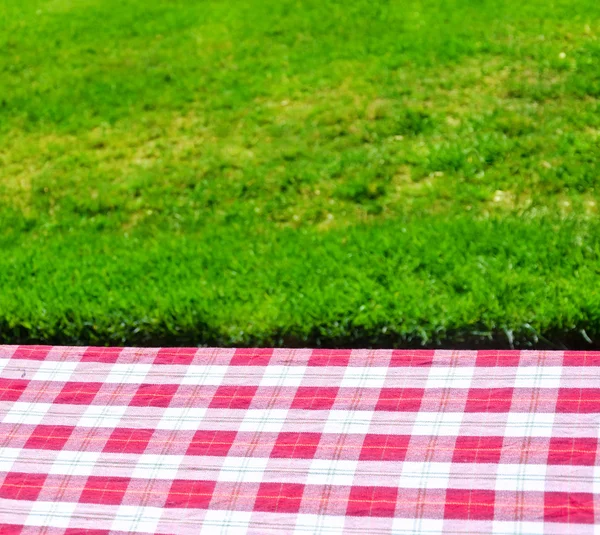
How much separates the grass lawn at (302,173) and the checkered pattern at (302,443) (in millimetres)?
1492

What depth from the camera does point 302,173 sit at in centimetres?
657

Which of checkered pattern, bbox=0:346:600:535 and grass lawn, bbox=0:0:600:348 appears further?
grass lawn, bbox=0:0:600:348

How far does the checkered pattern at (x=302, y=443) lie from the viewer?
2510 millimetres

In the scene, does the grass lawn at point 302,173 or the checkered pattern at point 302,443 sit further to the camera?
the grass lawn at point 302,173

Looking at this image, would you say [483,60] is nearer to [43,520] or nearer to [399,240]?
[399,240]

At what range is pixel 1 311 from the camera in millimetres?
5168

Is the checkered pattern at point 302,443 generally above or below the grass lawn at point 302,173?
above

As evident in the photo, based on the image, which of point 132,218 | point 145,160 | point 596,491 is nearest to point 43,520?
point 596,491

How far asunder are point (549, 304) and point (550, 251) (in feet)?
1.90

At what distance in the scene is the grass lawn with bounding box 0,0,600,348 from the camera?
4.84 meters

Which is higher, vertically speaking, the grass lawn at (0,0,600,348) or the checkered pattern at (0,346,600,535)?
the checkered pattern at (0,346,600,535)

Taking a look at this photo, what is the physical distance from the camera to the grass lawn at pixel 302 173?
4.84m

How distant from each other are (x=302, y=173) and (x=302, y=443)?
3.91 m

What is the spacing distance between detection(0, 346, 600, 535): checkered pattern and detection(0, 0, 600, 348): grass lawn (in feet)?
4.89
